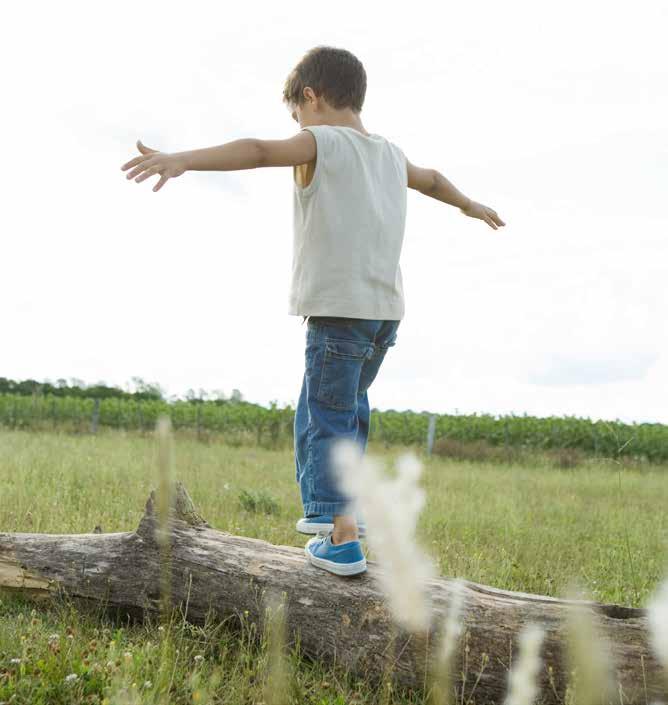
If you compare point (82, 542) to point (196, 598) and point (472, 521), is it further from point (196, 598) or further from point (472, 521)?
point (472, 521)

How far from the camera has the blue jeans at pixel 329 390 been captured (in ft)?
12.8

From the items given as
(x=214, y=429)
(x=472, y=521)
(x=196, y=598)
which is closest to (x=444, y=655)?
(x=196, y=598)

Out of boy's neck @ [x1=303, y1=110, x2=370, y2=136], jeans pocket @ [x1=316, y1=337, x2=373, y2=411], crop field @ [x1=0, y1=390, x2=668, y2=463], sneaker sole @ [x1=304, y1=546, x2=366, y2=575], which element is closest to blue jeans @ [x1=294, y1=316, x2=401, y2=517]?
jeans pocket @ [x1=316, y1=337, x2=373, y2=411]

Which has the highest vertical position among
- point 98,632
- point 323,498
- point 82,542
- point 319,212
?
point 319,212

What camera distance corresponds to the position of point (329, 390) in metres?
3.92

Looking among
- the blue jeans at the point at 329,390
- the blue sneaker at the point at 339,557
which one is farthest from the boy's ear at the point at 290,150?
the blue sneaker at the point at 339,557

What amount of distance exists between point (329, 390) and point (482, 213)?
1.82m

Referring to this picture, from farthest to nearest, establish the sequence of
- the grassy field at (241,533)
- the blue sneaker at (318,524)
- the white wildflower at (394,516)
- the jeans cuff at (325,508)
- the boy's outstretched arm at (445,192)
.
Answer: the boy's outstretched arm at (445,192)
the blue sneaker at (318,524)
the jeans cuff at (325,508)
the grassy field at (241,533)
the white wildflower at (394,516)

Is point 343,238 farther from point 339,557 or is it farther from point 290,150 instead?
point 339,557

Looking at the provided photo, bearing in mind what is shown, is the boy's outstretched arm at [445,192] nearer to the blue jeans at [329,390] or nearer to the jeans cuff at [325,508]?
the blue jeans at [329,390]

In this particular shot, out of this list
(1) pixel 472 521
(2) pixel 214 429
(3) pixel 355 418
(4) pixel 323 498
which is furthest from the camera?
(2) pixel 214 429

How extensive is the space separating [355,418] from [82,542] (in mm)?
1839

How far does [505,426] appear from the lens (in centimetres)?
2298

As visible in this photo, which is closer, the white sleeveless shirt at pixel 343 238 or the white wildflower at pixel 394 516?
the white wildflower at pixel 394 516
